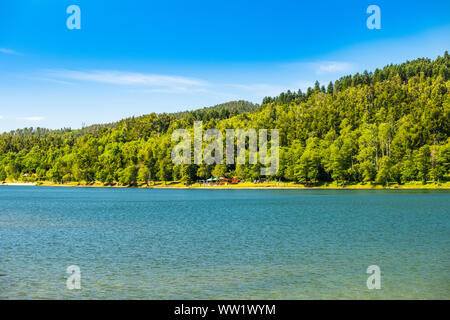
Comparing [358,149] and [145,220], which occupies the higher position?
[358,149]

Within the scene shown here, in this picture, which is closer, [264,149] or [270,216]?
[270,216]

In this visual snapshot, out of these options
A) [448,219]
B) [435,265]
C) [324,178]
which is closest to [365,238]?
[435,265]

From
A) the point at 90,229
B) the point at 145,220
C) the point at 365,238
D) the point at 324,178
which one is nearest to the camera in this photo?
the point at 365,238

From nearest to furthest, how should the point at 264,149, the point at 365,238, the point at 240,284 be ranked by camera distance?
1. the point at 240,284
2. the point at 365,238
3. the point at 264,149

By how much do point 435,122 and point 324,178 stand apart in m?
54.1

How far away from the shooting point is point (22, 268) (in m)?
29.1

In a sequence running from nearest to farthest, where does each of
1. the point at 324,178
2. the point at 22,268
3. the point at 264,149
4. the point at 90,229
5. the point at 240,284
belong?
1. the point at 240,284
2. the point at 22,268
3. the point at 90,229
4. the point at 324,178
5. the point at 264,149

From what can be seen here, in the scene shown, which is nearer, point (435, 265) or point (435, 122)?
point (435, 265)

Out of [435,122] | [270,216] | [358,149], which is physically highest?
[435,122]

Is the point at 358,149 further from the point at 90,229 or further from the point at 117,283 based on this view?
the point at 117,283

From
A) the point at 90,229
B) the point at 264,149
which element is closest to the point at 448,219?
the point at 90,229
